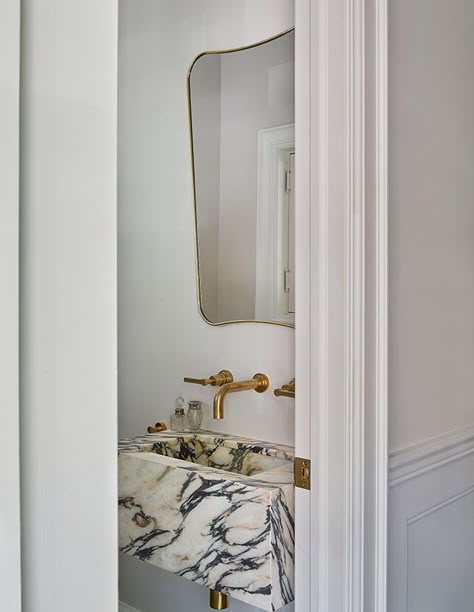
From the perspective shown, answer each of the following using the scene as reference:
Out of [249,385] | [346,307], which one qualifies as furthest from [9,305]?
[249,385]

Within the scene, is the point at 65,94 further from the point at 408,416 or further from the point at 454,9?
the point at 454,9

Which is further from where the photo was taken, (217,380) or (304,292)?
(217,380)

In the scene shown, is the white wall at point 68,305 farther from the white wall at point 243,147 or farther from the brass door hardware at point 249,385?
the white wall at point 243,147

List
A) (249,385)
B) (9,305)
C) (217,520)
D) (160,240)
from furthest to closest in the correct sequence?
1. (160,240)
2. (249,385)
3. (217,520)
4. (9,305)

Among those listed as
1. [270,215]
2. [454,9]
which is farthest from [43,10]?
[454,9]

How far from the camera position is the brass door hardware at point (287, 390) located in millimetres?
1604

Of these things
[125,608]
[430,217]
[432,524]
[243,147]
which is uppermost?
[243,147]

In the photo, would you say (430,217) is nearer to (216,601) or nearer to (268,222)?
(268,222)

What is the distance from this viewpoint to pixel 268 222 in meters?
1.77

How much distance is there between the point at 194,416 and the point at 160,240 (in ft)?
2.18

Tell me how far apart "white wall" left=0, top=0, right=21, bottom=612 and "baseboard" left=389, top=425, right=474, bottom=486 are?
44.3 inches

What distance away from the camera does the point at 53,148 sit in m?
0.31

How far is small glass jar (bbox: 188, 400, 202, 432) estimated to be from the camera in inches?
73.2

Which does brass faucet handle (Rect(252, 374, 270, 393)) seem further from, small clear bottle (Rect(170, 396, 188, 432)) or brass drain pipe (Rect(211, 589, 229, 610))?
brass drain pipe (Rect(211, 589, 229, 610))
